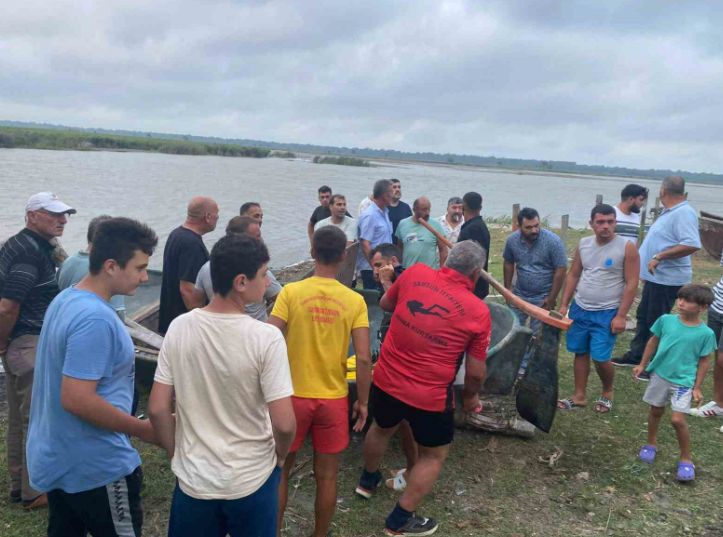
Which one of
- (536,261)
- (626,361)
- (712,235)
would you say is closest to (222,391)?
(536,261)

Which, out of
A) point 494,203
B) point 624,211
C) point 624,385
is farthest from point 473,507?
point 494,203

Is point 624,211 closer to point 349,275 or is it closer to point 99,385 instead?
point 349,275

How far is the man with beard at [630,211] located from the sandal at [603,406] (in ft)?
6.85

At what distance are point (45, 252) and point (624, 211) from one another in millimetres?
6005

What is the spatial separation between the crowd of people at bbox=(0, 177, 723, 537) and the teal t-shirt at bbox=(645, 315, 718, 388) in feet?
0.03

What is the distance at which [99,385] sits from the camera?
2064 millimetres

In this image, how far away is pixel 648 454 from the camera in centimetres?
418

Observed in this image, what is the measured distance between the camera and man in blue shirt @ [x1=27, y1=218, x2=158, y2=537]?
1971 millimetres

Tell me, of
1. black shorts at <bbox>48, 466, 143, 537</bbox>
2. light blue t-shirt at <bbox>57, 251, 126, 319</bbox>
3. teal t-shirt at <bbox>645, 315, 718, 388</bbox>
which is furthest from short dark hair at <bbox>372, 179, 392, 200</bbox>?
black shorts at <bbox>48, 466, 143, 537</bbox>

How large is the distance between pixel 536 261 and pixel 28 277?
436 cm

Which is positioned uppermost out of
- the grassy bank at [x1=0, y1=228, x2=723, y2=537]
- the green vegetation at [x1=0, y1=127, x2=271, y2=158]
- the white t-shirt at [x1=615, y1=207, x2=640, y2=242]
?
the white t-shirt at [x1=615, y1=207, x2=640, y2=242]

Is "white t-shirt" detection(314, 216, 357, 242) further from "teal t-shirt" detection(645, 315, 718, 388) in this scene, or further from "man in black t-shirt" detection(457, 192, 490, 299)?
"teal t-shirt" detection(645, 315, 718, 388)

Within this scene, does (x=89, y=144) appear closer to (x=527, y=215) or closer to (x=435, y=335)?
(x=527, y=215)

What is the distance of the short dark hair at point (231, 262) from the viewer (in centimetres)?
199
